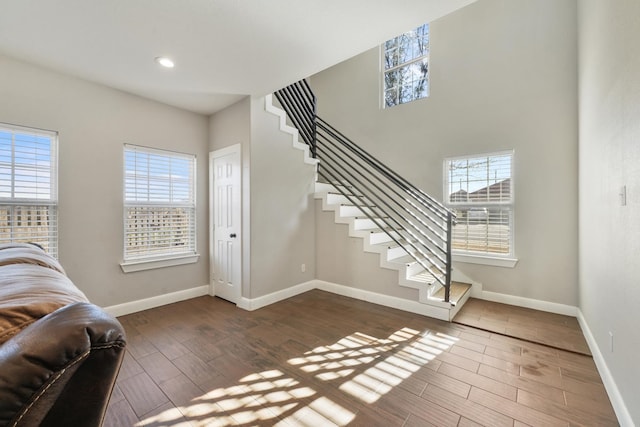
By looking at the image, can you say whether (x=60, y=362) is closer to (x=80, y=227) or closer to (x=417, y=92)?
(x=80, y=227)

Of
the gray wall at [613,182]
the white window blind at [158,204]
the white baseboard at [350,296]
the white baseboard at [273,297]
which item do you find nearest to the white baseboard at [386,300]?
the white baseboard at [350,296]

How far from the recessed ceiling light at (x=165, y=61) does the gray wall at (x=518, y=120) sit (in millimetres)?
2707

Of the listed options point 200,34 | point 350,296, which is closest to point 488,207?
point 350,296

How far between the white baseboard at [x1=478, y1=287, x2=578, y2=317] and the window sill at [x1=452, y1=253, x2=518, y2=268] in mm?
394

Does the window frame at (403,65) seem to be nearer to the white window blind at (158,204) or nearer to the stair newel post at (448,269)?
the stair newel post at (448,269)

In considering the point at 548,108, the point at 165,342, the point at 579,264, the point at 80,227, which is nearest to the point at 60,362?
the point at 165,342

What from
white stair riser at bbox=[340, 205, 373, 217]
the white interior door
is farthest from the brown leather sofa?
white stair riser at bbox=[340, 205, 373, 217]

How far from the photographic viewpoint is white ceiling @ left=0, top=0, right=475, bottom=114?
6.18ft

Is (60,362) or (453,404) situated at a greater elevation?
(60,362)

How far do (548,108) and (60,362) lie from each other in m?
4.49

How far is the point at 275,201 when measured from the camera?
144 inches

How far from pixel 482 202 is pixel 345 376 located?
298 cm

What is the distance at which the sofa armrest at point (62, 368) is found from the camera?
0.51 m

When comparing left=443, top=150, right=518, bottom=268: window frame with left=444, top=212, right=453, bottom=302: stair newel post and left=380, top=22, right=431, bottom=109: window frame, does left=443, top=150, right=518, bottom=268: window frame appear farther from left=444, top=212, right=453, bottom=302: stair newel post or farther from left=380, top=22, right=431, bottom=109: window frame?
left=380, top=22, right=431, bottom=109: window frame
